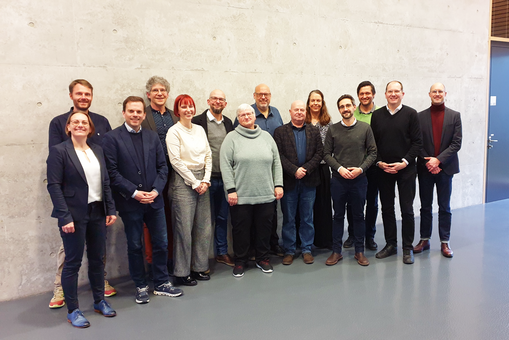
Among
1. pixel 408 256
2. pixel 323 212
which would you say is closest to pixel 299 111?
pixel 323 212

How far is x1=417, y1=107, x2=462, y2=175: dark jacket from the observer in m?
4.06

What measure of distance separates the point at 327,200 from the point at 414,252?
3.54 feet

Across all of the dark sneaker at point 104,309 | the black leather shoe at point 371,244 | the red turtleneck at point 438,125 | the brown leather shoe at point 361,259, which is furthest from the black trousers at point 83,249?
the red turtleneck at point 438,125

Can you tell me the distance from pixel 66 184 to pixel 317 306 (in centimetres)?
208

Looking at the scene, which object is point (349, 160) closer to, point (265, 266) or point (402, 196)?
point (402, 196)

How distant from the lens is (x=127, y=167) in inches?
125

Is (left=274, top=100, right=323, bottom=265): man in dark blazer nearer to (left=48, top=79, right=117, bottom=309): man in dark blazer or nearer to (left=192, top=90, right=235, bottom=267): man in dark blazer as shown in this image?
(left=192, top=90, right=235, bottom=267): man in dark blazer

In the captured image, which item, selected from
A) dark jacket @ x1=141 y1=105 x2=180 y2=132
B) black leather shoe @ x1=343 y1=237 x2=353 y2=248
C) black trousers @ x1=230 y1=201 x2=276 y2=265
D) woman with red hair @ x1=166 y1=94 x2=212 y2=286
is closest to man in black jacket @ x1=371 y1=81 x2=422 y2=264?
black leather shoe @ x1=343 y1=237 x2=353 y2=248

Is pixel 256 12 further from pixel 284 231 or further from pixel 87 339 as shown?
pixel 87 339

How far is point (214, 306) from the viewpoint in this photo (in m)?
3.21

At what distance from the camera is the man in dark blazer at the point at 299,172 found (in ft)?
13.1

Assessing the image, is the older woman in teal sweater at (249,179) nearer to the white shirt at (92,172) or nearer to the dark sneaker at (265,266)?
the dark sneaker at (265,266)

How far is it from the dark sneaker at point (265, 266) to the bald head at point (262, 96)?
1.55 meters

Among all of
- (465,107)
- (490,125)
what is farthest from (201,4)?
(490,125)
